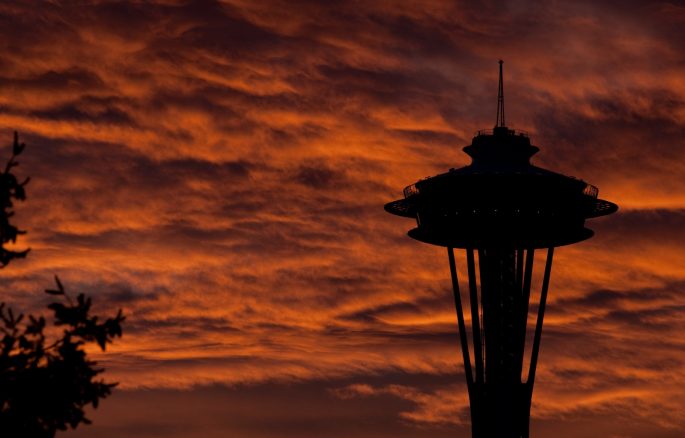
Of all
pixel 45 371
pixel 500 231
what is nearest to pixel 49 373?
pixel 45 371

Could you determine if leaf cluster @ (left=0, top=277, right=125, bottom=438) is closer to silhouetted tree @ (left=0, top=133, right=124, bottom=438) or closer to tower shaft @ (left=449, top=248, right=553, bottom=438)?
silhouetted tree @ (left=0, top=133, right=124, bottom=438)

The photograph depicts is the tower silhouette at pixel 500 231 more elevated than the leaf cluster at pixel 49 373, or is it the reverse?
the tower silhouette at pixel 500 231

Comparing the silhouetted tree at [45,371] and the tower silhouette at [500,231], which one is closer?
the silhouetted tree at [45,371]

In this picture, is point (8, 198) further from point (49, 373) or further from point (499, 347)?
point (499, 347)

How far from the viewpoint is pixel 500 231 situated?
15225 cm

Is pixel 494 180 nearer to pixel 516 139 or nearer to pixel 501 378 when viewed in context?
pixel 516 139

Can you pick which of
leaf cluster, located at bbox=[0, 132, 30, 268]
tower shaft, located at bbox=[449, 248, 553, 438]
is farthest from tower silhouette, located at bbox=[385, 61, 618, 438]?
leaf cluster, located at bbox=[0, 132, 30, 268]

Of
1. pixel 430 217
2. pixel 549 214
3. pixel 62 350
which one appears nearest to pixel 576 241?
pixel 549 214

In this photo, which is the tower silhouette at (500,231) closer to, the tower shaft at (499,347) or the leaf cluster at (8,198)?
the tower shaft at (499,347)

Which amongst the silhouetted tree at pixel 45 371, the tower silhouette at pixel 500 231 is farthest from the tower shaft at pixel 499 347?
the silhouetted tree at pixel 45 371

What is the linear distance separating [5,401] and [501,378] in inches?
4942

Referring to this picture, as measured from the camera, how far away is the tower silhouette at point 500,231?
494 feet

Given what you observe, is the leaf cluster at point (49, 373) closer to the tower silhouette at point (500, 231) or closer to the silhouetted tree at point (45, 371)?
the silhouetted tree at point (45, 371)

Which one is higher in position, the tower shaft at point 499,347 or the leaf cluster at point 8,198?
the tower shaft at point 499,347
